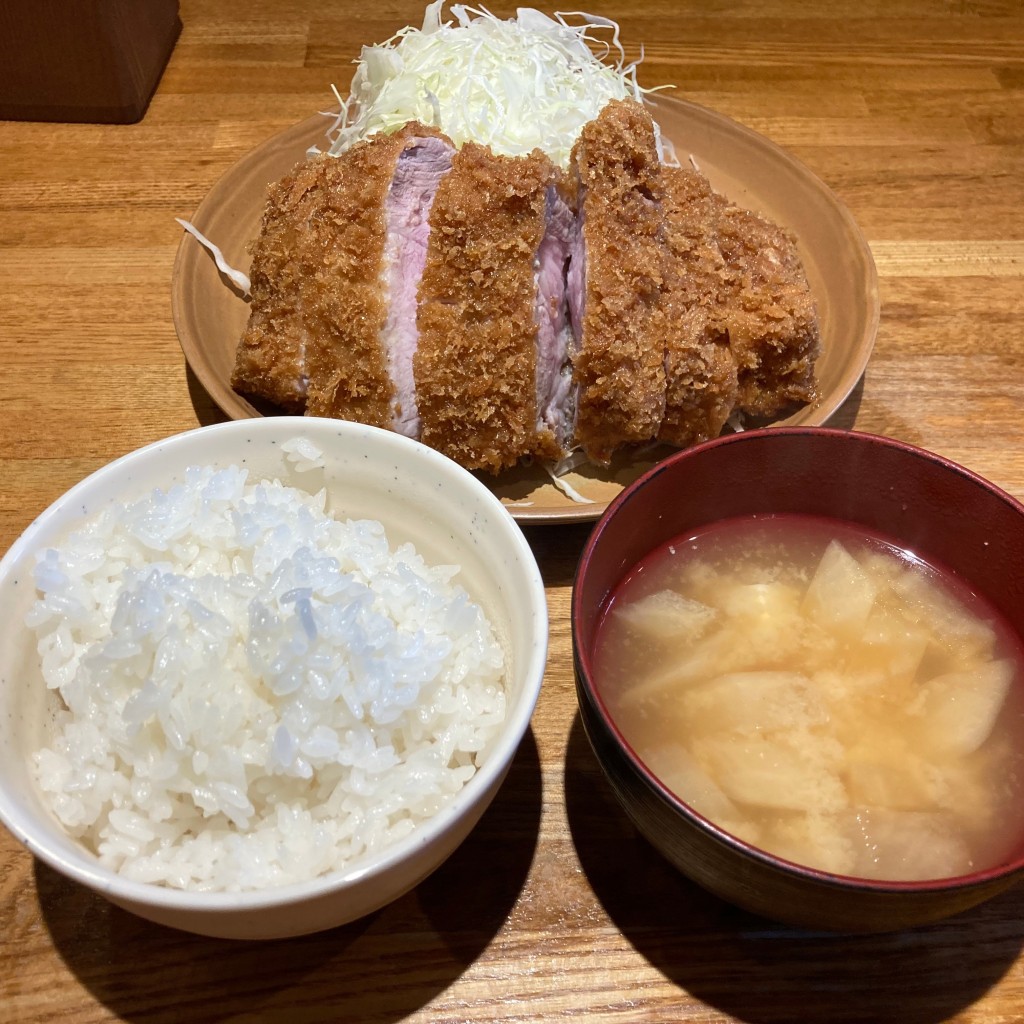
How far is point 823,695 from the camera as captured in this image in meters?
1.32

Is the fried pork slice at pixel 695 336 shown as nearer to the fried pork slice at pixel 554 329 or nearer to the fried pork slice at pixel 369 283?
the fried pork slice at pixel 554 329

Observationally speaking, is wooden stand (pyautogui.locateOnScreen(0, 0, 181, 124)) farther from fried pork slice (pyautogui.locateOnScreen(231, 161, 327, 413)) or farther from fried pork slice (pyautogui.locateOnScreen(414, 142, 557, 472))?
fried pork slice (pyautogui.locateOnScreen(414, 142, 557, 472))

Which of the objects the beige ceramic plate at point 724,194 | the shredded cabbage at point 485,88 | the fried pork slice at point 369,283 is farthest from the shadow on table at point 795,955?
the shredded cabbage at point 485,88

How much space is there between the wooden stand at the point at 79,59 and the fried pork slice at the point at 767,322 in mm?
2008

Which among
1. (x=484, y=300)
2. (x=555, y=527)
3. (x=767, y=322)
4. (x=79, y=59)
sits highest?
A: (x=79, y=59)

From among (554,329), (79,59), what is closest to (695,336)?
(554,329)

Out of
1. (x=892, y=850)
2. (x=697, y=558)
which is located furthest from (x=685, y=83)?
(x=892, y=850)

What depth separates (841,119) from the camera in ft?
10.0

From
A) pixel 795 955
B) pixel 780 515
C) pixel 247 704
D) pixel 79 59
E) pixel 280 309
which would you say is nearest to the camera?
pixel 247 704

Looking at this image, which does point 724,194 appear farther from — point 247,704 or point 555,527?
point 247,704

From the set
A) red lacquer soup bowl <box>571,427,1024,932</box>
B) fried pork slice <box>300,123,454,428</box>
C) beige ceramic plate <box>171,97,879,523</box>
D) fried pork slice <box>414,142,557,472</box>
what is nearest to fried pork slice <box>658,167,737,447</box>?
beige ceramic plate <box>171,97,879,523</box>

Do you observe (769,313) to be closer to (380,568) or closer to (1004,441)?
(1004,441)

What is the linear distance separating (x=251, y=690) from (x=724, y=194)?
6.55 ft

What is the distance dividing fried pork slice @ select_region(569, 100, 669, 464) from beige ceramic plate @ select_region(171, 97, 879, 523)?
173mm
